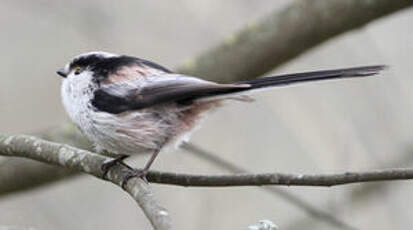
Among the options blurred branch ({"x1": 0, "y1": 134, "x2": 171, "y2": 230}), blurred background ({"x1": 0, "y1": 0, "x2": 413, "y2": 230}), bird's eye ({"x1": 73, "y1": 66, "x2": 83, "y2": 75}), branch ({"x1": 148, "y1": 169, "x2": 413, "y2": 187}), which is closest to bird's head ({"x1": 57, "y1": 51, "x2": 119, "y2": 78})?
bird's eye ({"x1": 73, "y1": 66, "x2": 83, "y2": 75})

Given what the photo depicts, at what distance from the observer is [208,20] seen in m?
5.12

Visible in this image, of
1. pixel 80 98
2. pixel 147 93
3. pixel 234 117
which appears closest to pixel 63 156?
pixel 80 98

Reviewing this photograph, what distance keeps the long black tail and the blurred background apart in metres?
1.29

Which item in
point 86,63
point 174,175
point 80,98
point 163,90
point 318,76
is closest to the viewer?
point 318,76

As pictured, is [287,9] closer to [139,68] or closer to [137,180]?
[139,68]

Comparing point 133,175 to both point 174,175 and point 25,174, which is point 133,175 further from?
point 25,174

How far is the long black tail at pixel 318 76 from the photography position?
246 cm

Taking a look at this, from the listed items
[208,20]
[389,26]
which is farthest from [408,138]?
[208,20]

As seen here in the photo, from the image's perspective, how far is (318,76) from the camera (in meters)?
2.58

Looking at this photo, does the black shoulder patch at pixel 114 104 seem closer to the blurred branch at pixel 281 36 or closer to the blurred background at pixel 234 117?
the blurred branch at pixel 281 36

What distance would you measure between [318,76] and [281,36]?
4.35ft

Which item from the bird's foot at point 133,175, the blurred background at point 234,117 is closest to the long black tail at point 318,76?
the bird's foot at point 133,175

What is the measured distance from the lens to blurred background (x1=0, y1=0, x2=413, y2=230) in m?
4.53

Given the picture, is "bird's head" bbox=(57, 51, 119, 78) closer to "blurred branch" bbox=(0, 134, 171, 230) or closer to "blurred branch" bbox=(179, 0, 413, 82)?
"blurred branch" bbox=(0, 134, 171, 230)
